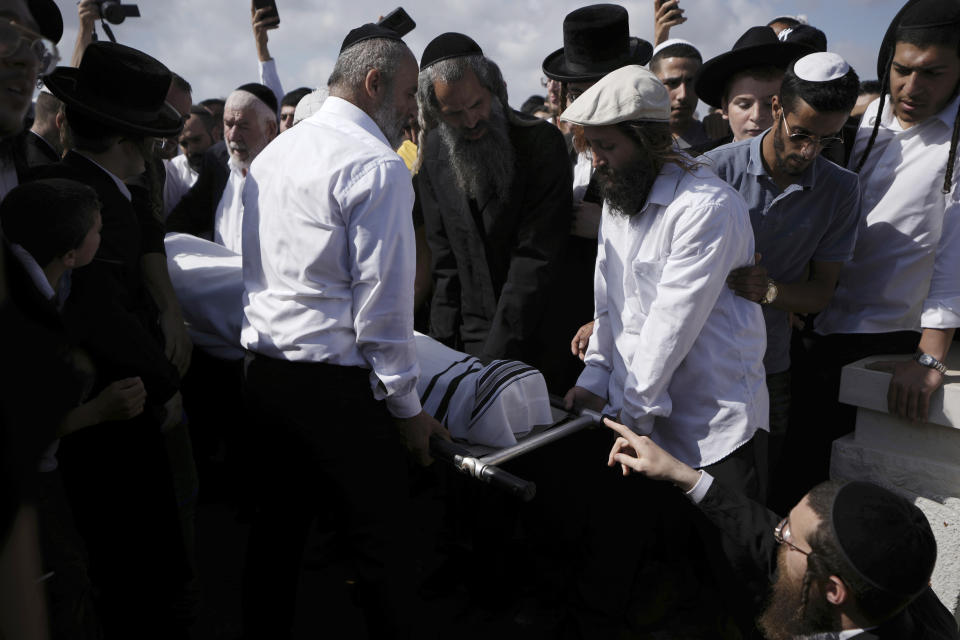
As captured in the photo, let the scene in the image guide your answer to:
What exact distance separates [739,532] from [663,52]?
3044mm

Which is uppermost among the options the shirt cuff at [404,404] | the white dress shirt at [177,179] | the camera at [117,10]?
the camera at [117,10]

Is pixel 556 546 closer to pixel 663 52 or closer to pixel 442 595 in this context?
pixel 442 595

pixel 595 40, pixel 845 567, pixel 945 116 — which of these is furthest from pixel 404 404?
pixel 595 40

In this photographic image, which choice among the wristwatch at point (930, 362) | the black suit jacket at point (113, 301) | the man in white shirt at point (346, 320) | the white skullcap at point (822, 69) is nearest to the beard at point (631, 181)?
the white skullcap at point (822, 69)

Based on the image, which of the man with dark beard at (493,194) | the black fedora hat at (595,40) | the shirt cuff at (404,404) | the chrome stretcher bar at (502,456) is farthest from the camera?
the black fedora hat at (595,40)

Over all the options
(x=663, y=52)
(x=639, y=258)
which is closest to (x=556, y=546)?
→ (x=639, y=258)

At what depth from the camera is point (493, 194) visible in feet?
10.1

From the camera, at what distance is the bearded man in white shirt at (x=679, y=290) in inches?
89.7

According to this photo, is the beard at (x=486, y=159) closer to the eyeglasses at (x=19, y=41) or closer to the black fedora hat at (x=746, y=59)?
the black fedora hat at (x=746, y=59)

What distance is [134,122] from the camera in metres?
2.54

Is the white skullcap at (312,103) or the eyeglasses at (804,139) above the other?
the white skullcap at (312,103)

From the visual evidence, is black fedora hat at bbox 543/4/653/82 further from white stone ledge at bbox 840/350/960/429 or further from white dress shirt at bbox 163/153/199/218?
white dress shirt at bbox 163/153/199/218

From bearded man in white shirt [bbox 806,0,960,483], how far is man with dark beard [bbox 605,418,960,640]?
2.85 ft

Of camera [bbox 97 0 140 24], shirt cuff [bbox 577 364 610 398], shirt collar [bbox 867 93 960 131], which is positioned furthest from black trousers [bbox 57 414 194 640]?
camera [bbox 97 0 140 24]
